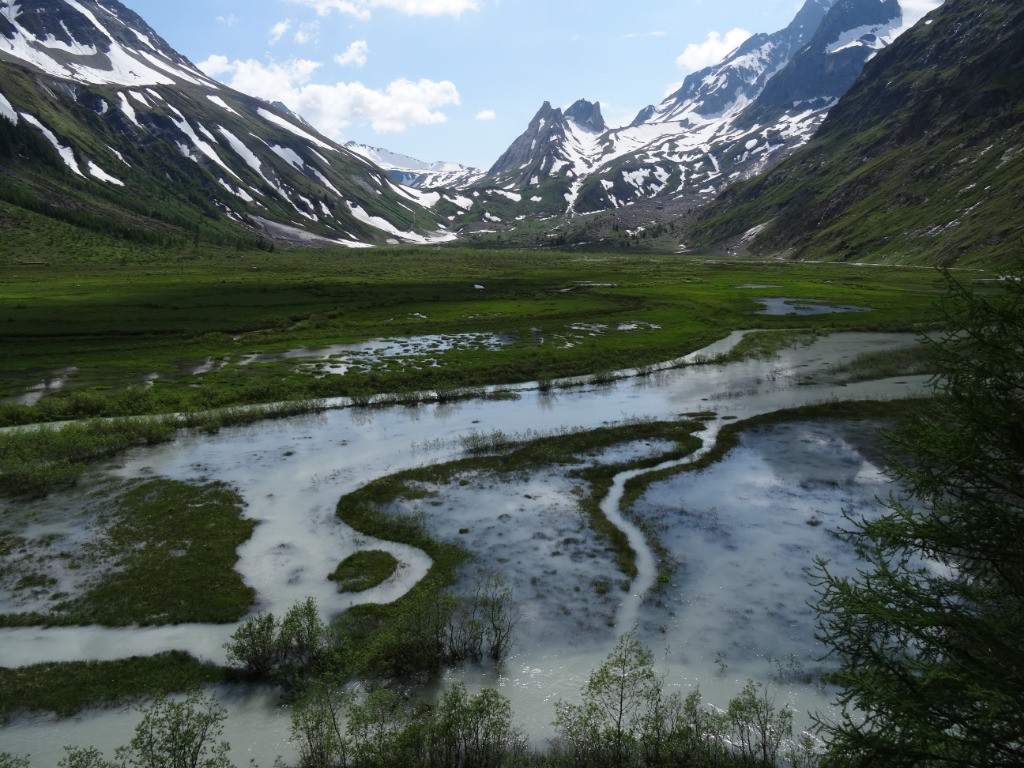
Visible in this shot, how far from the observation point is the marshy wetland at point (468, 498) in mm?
21406

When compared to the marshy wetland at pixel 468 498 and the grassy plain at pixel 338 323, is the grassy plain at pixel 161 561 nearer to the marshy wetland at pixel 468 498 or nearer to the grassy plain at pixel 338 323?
the marshy wetland at pixel 468 498

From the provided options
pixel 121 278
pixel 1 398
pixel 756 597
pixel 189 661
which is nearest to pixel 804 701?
pixel 756 597

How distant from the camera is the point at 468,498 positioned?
36281 mm

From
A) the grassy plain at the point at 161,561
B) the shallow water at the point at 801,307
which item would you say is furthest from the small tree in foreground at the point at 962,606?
the shallow water at the point at 801,307

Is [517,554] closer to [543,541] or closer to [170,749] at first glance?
[543,541]

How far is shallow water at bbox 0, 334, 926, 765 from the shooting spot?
20.4m

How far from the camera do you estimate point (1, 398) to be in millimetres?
55031

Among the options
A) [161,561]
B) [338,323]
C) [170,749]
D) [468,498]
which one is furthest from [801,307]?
[170,749]

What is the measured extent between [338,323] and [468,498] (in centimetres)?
6938

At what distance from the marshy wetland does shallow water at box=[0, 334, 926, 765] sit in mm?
138

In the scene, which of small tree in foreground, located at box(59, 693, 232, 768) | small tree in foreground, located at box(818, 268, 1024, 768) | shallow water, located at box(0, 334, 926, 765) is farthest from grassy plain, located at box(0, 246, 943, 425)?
small tree in foreground, located at box(59, 693, 232, 768)

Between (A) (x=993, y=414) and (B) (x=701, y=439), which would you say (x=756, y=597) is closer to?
(A) (x=993, y=414)

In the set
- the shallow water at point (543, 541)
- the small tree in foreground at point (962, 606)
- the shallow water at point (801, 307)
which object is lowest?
the shallow water at point (543, 541)

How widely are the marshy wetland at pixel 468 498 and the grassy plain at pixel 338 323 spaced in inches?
30.8
